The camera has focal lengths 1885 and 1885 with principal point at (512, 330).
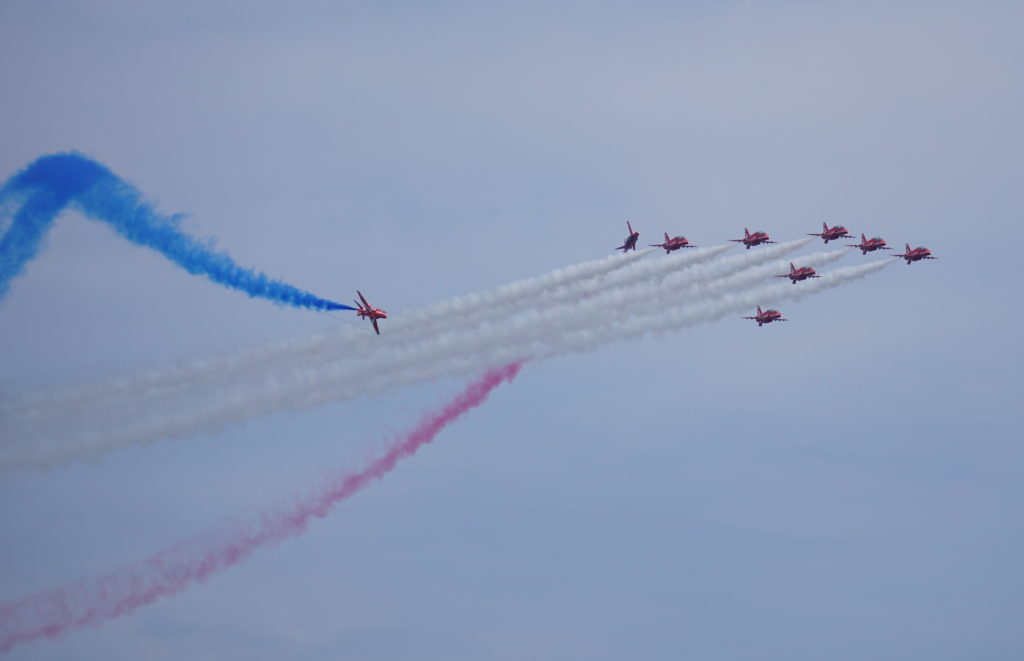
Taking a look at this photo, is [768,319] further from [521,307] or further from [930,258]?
[521,307]

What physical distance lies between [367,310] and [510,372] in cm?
971

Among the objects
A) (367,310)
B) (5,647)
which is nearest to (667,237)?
(367,310)

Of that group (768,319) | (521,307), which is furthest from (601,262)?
(768,319)

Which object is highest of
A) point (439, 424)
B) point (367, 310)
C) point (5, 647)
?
point (367, 310)

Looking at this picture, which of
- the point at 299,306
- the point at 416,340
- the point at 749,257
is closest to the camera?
the point at 299,306

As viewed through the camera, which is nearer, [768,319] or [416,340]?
[416,340]

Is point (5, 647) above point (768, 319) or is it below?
below

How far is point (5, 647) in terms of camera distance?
3964 inches

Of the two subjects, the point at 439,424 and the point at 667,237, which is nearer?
the point at 439,424

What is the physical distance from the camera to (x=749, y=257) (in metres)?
116

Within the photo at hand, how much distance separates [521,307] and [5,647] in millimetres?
34355

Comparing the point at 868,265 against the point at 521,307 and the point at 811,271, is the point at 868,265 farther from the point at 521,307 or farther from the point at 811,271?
the point at 521,307

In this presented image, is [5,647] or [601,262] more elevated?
[601,262]

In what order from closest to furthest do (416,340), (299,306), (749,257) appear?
(299,306)
(416,340)
(749,257)
